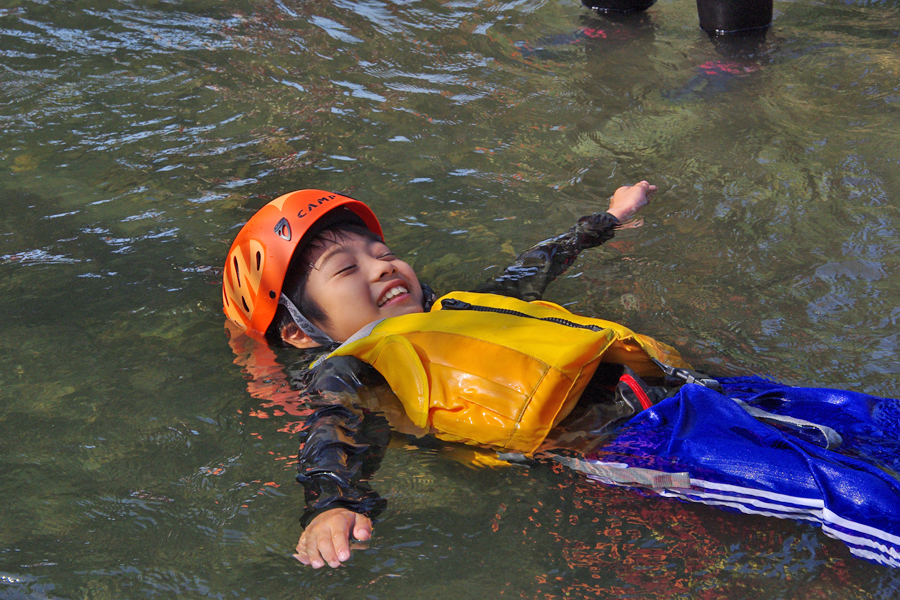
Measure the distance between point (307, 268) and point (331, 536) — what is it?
1.31 meters

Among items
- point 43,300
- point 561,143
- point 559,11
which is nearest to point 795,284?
point 561,143

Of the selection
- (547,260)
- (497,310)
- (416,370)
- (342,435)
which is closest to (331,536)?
(342,435)

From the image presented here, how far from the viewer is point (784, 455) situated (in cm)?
202

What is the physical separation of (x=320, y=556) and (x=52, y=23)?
5.82 meters

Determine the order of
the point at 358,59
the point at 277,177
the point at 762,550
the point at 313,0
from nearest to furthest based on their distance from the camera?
the point at 762,550 < the point at 277,177 < the point at 358,59 < the point at 313,0

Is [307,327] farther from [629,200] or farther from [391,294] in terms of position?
[629,200]

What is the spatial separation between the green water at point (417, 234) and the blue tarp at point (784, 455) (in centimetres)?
13

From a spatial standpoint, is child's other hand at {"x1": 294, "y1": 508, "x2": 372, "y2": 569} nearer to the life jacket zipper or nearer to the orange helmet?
the life jacket zipper

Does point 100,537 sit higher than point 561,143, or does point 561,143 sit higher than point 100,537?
point 561,143

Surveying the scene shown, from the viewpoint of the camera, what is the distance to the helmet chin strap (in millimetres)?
2912

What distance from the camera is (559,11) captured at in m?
6.80

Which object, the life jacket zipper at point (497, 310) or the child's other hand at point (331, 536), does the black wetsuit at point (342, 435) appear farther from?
the life jacket zipper at point (497, 310)

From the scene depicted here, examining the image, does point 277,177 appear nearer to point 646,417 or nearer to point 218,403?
point 218,403

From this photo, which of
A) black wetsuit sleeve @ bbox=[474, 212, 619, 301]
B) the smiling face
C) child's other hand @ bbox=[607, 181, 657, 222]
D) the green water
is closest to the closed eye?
the smiling face
